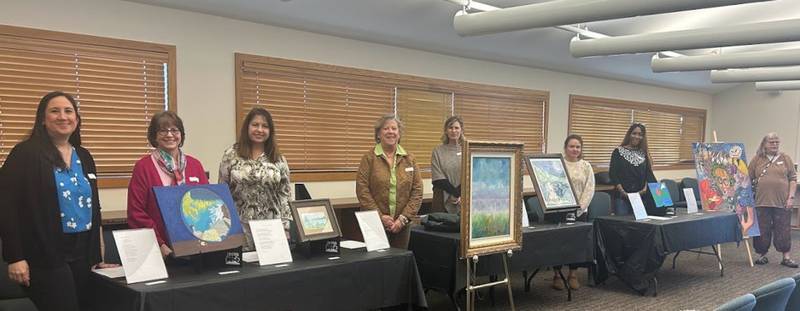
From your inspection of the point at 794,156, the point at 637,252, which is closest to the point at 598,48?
the point at 637,252

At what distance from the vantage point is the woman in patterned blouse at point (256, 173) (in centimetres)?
280

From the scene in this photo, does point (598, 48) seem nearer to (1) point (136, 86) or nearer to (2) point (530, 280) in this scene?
(2) point (530, 280)

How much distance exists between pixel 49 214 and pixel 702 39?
467 centimetres

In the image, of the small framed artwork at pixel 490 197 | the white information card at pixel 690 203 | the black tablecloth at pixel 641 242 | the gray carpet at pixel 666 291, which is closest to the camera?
the small framed artwork at pixel 490 197

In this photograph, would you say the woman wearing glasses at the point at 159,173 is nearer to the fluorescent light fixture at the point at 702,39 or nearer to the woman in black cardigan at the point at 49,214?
the woman in black cardigan at the point at 49,214

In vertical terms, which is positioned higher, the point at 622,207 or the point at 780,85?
the point at 780,85

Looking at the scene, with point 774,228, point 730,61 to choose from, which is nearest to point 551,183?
point 730,61

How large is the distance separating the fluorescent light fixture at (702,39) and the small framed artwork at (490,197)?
6.85ft

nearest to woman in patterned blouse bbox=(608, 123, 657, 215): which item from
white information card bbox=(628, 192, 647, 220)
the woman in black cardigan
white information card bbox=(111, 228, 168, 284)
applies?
white information card bbox=(628, 192, 647, 220)

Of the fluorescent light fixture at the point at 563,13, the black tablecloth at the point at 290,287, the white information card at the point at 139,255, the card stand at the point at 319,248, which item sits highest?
the fluorescent light fixture at the point at 563,13

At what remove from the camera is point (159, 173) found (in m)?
2.54

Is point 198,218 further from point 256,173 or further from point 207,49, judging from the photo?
point 207,49

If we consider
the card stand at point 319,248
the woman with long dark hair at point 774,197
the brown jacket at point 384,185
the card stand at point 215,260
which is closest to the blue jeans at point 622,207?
the woman with long dark hair at point 774,197

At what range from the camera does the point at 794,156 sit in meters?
8.69
